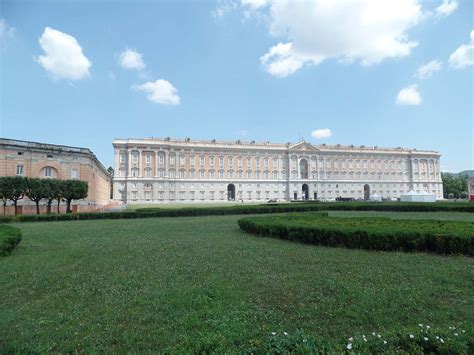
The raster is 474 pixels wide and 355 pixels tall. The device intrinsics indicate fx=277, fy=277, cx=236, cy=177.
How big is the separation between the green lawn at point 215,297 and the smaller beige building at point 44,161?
26.8m

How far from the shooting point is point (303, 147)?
78.1 metres

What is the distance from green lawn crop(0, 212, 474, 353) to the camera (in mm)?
3385

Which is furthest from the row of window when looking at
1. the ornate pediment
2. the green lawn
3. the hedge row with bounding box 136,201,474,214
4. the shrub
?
the ornate pediment

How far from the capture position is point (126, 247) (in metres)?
8.89

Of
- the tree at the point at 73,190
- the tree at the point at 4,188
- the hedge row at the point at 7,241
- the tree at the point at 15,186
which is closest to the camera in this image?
the hedge row at the point at 7,241

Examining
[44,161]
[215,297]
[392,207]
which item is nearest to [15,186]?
[44,161]

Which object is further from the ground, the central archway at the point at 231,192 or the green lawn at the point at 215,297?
the central archway at the point at 231,192

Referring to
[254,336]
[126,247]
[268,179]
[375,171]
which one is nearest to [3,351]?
[254,336]

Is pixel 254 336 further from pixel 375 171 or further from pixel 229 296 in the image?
pixel 375 171

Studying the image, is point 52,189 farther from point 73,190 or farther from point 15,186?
point 15,186

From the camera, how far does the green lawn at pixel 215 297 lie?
3385 millimetres

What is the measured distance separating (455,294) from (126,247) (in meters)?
8.36

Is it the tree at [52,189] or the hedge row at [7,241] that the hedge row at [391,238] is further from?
the tree at [52,189]

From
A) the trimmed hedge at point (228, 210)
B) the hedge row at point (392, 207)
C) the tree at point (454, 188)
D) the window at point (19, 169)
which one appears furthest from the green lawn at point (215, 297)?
the tree at point (454, 188)
